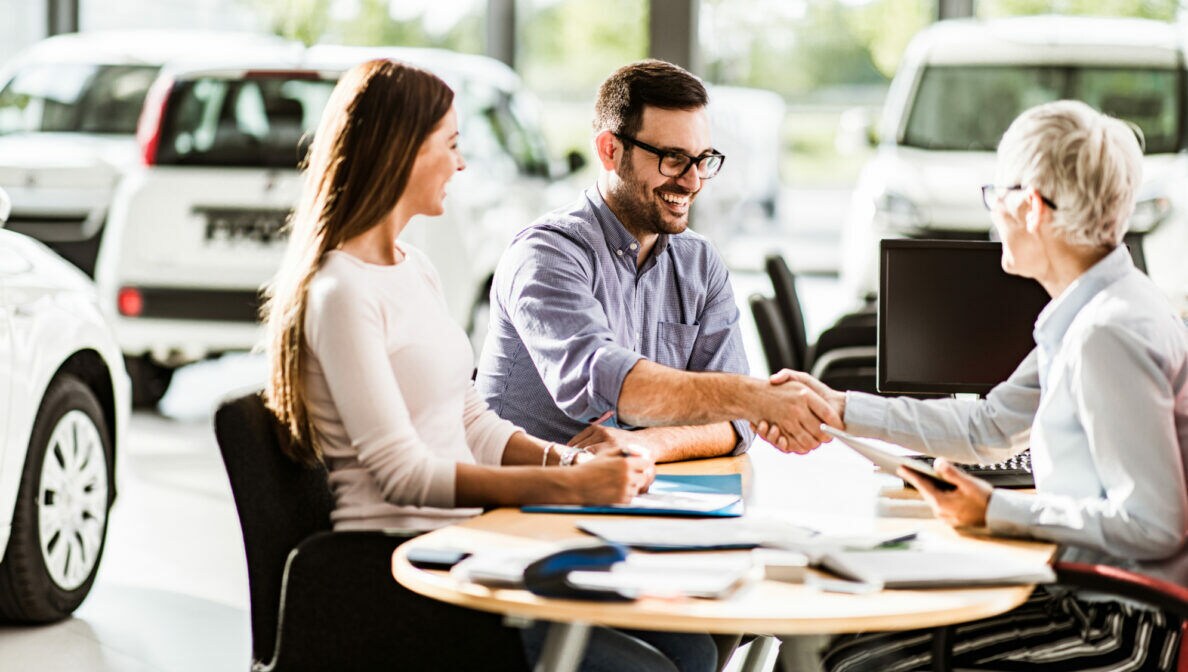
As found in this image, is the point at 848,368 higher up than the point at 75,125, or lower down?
lower down

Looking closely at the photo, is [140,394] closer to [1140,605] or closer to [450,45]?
[450,45]

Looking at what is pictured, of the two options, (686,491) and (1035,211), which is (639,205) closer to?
(686,491)

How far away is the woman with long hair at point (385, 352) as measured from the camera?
7.67 feet

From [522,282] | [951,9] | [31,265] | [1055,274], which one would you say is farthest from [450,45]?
[1055,274]

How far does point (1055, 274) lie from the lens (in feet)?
7.91

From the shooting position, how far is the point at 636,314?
3266 mm

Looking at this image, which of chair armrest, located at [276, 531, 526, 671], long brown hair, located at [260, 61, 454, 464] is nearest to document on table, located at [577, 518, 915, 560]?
chair armrest, located at [276, 531, 526, 671]

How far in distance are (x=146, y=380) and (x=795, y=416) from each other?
5160 millimetres

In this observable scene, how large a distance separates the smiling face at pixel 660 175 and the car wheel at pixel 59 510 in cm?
169

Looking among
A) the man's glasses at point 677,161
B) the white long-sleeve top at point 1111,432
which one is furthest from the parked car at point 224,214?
the white long-sleeve top at point 1111,432

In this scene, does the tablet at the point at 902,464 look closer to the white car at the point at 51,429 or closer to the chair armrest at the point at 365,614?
the chair armrest at the point at 365,614

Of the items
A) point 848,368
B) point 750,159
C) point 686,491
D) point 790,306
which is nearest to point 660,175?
point 686,491

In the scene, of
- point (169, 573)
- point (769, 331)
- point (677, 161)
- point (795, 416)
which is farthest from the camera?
point (769, 331)

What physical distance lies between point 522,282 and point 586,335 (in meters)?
0.21
